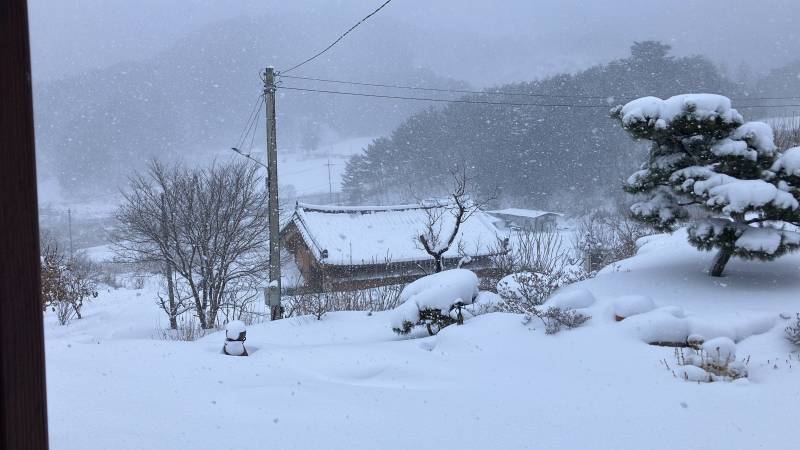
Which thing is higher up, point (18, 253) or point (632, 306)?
point (18, 253)

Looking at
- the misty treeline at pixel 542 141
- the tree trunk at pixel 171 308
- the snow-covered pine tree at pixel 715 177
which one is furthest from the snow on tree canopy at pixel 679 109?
the misty treeline at pixel 542 141

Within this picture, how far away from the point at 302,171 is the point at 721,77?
4406 cm

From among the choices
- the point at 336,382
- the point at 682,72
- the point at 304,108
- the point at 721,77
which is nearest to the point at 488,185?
the point at 682,72

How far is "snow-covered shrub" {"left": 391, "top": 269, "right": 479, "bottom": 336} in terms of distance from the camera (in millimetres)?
6355

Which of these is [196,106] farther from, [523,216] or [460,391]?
[460,391]

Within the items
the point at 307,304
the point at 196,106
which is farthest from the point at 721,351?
the point at 196,106

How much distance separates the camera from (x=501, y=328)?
5777 millimetres

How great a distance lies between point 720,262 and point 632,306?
2.35 m

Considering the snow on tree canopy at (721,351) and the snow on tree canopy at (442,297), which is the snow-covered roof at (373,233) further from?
the snow on tree canopy at (721,351)

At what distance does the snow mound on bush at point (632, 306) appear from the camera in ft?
17.9

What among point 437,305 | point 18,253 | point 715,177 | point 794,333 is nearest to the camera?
point 18,253

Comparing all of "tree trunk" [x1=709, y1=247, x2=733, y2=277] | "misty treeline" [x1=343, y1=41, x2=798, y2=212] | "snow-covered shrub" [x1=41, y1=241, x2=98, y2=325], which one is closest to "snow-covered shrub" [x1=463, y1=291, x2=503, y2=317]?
"tree trunk" [x1=709, y1=247, x2=733, y2=277]

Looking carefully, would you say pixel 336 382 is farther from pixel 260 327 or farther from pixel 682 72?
pixel 682 72

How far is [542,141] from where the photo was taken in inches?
1421
